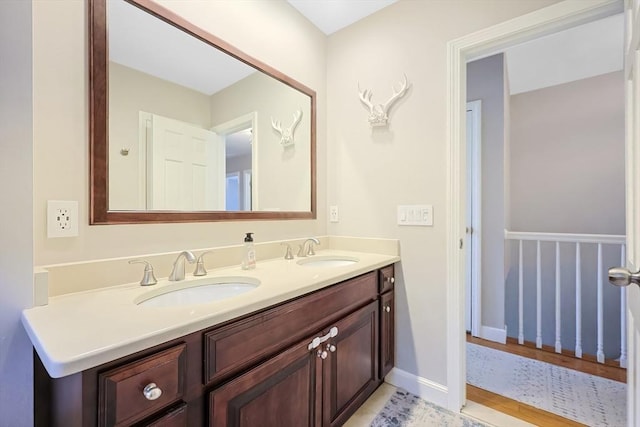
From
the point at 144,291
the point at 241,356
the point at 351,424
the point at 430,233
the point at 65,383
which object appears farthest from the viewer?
the point at 430,233

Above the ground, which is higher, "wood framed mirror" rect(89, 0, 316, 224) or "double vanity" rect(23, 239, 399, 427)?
"wood framed mirror" rect(89, 0, 316, 224)

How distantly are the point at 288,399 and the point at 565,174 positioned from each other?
12.2ft

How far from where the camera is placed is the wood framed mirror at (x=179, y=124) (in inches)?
41.3

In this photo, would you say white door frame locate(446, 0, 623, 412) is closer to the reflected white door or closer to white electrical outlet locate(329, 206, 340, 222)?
white electrical outlet locate(329, 206, 340, 222)

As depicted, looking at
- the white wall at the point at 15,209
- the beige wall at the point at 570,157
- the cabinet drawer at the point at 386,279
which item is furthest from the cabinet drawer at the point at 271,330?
the beige wall at the point at 570,157

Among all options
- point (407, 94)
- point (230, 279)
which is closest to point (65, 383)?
point (230, 279)

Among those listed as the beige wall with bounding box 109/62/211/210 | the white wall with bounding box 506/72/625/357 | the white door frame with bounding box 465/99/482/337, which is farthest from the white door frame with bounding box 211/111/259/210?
the white wall with bounding box 506/72/625/357

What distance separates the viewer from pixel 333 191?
2.11 m

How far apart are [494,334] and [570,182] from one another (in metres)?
2.00

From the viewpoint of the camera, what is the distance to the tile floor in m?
1.47

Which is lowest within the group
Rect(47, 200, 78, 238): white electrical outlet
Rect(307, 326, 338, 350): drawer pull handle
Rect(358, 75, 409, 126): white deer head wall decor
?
Rect(307, 326, 338, 350): drawer pull handle

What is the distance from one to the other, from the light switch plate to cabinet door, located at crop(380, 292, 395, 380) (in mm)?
460

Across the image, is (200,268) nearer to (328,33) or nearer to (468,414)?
(468,414)

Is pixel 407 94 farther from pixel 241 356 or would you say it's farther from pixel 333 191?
pixel 241 356
